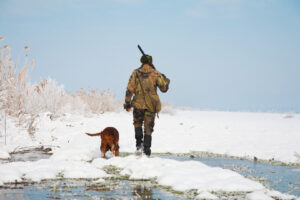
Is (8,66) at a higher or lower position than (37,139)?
higher

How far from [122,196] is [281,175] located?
150 inches

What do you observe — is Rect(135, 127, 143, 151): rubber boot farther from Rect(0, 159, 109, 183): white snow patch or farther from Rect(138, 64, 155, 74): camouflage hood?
Rect(0, 159, 109, 183): white snow patch

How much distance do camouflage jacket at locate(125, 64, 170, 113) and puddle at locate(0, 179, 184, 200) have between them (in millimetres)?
2460

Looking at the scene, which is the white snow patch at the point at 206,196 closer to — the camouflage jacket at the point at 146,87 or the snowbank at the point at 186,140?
the camouflage jacket at the point at 146,87

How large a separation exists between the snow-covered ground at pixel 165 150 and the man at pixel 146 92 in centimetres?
88

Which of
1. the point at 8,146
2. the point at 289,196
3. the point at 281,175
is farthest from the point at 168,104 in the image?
the point at 289,196

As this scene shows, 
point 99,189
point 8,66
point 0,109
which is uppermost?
point 8,66

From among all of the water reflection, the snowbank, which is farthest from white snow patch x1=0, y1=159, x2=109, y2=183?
the snowbank

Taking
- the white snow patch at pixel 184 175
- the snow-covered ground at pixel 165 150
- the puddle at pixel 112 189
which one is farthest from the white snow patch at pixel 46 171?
the white snow patch at pixel 184 175

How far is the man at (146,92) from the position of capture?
8445 mm

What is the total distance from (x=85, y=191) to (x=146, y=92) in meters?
3.37

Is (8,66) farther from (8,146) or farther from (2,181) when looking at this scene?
(2,181)

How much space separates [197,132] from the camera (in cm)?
1631

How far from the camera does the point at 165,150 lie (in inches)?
458
